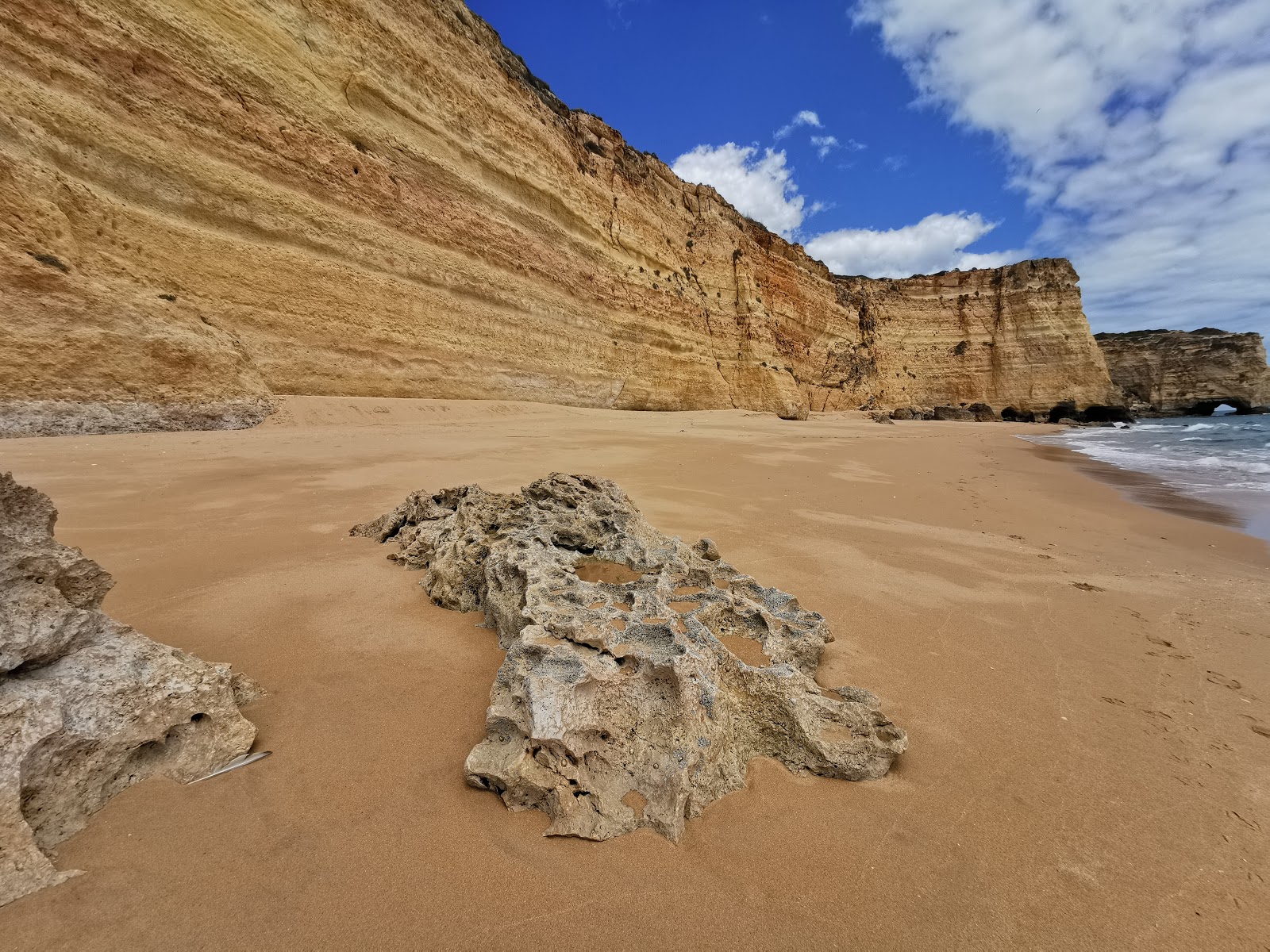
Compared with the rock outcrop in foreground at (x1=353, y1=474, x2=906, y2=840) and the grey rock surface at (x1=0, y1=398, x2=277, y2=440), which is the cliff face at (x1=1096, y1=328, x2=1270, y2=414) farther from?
the grey rock surface at (x1=0, y1=398, x2=277, y2=440)

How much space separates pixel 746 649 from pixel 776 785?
723 millimetres

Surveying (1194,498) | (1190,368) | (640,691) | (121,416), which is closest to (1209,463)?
(1194,498)

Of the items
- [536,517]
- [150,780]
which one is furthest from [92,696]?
[536,517]

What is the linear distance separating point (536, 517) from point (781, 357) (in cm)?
3019

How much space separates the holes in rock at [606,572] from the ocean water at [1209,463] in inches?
237

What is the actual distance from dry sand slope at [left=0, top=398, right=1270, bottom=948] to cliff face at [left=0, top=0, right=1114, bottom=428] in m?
7.50

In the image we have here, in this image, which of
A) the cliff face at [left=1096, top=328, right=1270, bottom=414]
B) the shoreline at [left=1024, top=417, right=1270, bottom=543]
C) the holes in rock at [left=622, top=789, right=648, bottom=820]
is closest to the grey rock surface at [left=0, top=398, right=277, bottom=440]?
the holes in rock at [left=622, top=789, right=648, bottom=820]

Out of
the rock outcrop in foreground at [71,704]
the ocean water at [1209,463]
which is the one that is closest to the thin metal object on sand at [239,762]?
the rock outcrop in foreground at [71,704]

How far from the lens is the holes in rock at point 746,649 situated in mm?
2233

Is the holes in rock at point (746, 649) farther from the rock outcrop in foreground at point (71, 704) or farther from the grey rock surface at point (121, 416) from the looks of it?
the grey rock surface at point (121, 416)

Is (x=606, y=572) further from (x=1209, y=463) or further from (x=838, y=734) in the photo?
(x=1209, y=463)

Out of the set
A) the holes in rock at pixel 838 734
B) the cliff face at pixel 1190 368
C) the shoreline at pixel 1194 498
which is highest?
the cliff face at pixel 1190 368

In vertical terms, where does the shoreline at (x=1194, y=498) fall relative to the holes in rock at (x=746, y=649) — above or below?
below

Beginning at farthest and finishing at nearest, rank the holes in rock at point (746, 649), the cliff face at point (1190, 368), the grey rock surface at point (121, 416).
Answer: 1. the cliff face at point (1190, 368)
2. the grey rock surface at point (121, 416)
3. the holes in rock at point (746, 649)
